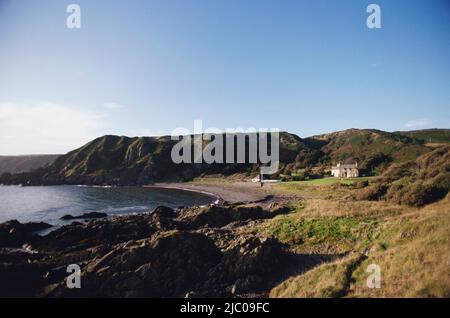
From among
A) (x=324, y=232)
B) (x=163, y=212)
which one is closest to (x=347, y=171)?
(x=163, y=212)

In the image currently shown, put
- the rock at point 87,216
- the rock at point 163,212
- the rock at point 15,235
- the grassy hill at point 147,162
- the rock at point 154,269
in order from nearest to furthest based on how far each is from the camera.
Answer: the rock at point 154,269
the rock at point 15,235
the rock at point 163,212
the rock at point 87,216
the grassy hill at point 147,162

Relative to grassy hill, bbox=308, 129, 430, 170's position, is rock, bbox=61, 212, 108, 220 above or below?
below

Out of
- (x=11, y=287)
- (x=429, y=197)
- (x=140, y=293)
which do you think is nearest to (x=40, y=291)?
(x=11, y=287)

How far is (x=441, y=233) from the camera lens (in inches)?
618

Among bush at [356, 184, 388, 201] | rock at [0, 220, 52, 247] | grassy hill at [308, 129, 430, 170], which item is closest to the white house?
grassy hill at [308, 129, 430, 170]

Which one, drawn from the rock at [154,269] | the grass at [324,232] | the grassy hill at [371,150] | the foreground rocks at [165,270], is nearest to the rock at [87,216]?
the foreground rocks at [165,270]

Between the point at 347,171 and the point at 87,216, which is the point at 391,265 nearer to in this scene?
the point at 87,216

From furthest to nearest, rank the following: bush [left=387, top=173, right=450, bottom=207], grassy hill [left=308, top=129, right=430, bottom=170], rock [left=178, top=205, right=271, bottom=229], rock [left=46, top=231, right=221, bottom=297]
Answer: grassy hill [left=308, top=129, right=430, bottom=170] < rock [left=178, top=205, right=271, bottom=229] < bush [left=387, top=173, right=450, bottom=207] < rock [left=46, top=231, right=221, bottom=297]

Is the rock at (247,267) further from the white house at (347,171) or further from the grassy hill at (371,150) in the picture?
the grassy hill at (371,150)

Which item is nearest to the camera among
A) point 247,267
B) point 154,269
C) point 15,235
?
point 247,267

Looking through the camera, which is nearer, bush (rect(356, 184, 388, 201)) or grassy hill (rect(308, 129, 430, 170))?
bush (rect(356, 184, 388, 201))

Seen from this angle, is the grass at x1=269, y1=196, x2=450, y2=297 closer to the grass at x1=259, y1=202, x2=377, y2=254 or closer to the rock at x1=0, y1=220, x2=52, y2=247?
the grass at x1=259, y1=202, x2=377, y2=254

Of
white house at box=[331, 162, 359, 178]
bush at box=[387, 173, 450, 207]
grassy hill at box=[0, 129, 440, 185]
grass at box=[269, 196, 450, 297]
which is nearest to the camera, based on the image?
grass at box=[269, 196, 450, 297]
